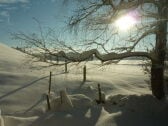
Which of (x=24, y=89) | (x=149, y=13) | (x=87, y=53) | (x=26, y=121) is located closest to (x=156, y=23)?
(x=149, y=13)

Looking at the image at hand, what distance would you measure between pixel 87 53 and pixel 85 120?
4018mm

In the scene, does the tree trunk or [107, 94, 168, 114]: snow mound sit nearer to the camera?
the tree trunk

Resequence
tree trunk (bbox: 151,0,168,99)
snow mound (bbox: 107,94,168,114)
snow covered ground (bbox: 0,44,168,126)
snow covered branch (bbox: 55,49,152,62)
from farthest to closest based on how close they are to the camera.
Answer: snow covered branch (bbox: 55,49,152,62) → snow mound (bbox: 107,94,168,114) → tree trunk (bbox: 151,0,168,99) → snow covered ground (bbox: 0,44,168,126)

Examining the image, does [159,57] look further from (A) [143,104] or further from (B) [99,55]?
(B) [99,55]

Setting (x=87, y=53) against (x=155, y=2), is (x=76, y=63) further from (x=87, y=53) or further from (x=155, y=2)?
(x=155, y=2)

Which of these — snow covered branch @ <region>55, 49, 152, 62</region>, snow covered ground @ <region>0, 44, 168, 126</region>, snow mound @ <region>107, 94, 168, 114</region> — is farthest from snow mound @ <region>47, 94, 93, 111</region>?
snow covered branch @ <region>55, 49, 152, 62</region>

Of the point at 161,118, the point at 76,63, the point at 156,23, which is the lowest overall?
the point at 161,118

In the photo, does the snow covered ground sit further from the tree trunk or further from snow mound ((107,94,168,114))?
the tree trunk

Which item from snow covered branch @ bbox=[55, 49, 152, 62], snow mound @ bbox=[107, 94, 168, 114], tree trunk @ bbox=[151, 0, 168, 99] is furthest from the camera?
snow covered branch @ bbox=[55, 49, 152, 62]

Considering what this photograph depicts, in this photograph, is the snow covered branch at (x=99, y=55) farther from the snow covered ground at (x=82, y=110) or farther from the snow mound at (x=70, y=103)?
the snow mound at (x=70, y=103)

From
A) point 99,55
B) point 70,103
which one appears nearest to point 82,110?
point 70,103

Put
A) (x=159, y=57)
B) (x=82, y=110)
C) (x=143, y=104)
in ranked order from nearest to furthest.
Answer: (x=82, y=110) → (x=143, y=104) → (x=159, y=57)

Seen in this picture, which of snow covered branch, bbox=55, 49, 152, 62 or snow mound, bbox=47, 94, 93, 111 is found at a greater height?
snow covered branch, bbox=55, 49, 152, 62

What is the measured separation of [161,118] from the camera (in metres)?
19.7
